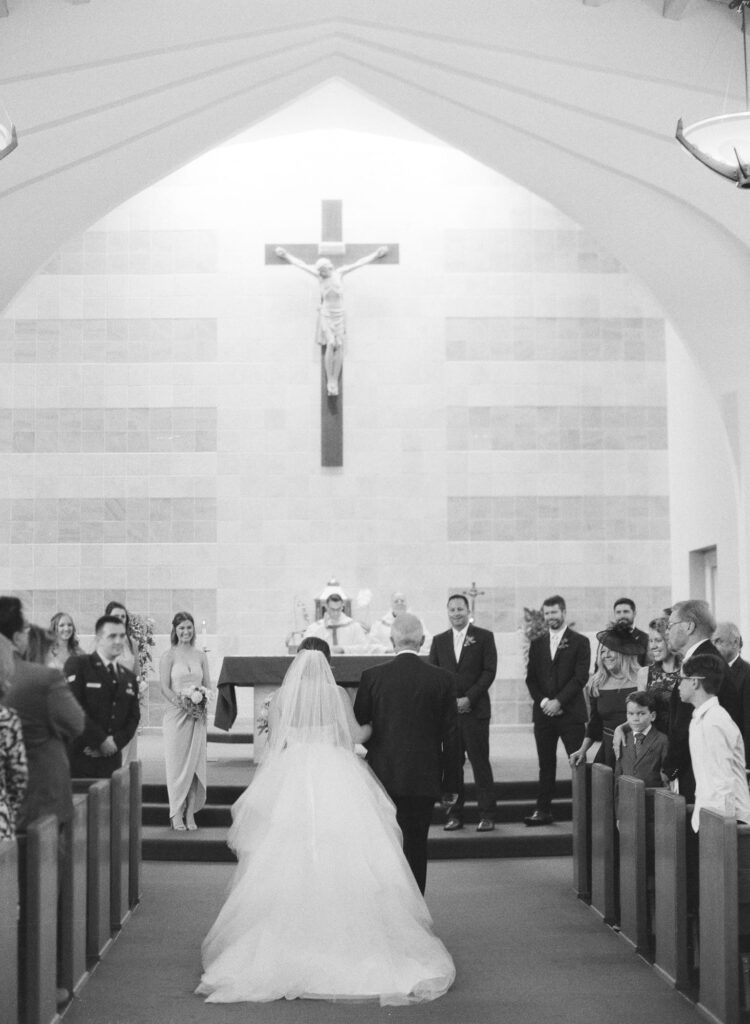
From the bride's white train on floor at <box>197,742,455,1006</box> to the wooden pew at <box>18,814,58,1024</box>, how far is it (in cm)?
79

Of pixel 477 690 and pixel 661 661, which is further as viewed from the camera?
pixel 477 690

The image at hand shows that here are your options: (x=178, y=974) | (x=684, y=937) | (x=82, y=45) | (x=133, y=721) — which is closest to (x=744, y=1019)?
(x=684, y=937)

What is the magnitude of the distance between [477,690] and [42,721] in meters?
3.94

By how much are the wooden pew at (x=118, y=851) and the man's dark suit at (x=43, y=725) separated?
1275 millimetres

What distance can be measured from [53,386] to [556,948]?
385 inches

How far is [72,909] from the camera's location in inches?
207

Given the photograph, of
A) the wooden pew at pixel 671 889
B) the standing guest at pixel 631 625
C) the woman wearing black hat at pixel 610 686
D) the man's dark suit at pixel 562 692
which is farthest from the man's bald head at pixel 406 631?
the man's dark suit at pixel 562 692

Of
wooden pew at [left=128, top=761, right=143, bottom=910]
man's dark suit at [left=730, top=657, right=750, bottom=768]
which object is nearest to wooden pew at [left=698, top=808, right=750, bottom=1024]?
man's dark suit at [left=730, top=657, right=750, bottom=768]

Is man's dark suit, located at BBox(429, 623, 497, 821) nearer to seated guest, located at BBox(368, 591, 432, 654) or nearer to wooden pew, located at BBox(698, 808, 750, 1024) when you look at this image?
seated guest, located at BBox(368, 591, 432, 654)

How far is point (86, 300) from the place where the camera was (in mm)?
14336

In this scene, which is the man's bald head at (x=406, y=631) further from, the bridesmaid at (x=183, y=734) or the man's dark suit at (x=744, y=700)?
the bridesmaid at (x=183, y=734)

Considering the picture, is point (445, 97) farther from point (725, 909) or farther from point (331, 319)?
point (725, 909)

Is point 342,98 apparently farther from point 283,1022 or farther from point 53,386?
point 283,1022

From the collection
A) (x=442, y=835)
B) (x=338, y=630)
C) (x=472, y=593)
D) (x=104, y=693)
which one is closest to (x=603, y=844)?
(x=442, y=835)
